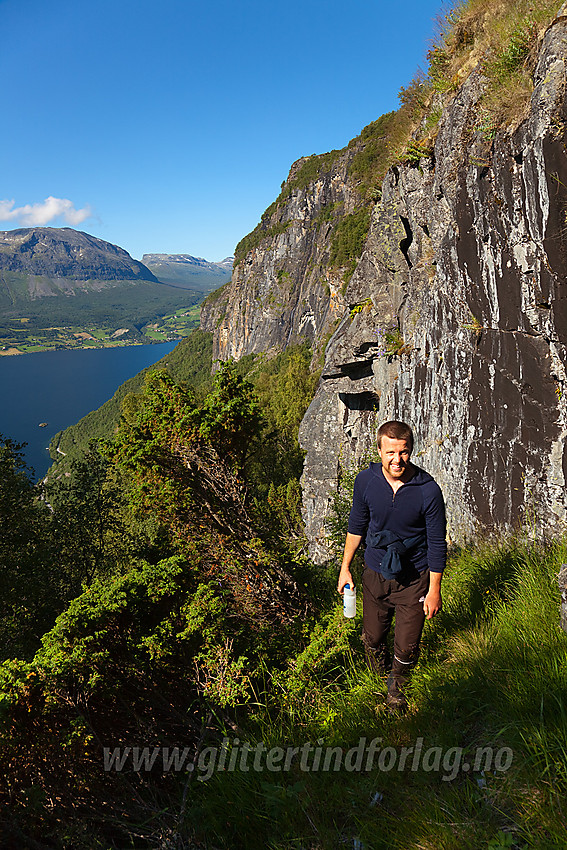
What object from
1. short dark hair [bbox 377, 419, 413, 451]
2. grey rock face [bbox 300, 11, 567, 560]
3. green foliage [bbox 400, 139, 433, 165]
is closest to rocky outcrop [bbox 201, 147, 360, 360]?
green foliage [bbox 400, 139, 433, 165]

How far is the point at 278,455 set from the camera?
32562 mm

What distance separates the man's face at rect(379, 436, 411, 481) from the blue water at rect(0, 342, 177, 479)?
9888 cm

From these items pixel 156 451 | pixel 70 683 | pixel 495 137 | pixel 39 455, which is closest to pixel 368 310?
pixel 495 137

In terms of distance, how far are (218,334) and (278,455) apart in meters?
75.5

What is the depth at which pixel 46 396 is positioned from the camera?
147 meters

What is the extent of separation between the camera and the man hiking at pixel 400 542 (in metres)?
2.83

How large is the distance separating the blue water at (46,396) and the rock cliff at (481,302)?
9221 centimetres

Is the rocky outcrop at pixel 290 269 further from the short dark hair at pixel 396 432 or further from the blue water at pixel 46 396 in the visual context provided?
the blue water at pixel 46 396

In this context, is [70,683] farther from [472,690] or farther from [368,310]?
[368,310]

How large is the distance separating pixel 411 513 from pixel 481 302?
19.8ft

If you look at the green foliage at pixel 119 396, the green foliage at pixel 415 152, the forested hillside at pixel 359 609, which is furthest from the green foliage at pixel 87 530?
the green foliage at pixel 119 396

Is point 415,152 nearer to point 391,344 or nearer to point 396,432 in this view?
point 391,344

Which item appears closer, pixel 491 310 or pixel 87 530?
pixel 491 310

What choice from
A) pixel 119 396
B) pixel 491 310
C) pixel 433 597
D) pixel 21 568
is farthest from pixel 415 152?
pixel 119 396
